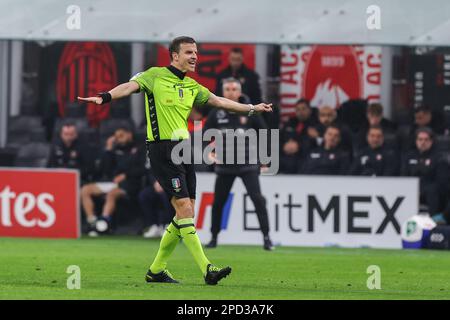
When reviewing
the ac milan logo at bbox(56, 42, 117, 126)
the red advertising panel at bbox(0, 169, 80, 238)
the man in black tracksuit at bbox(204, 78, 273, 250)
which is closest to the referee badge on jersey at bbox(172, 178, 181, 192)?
the man in black tracksuit at bbox(204, 78, 273, 250)

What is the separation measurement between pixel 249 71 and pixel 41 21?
3.48 m


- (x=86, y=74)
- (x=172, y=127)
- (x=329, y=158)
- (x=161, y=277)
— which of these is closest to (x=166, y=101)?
(x=172, y=127)

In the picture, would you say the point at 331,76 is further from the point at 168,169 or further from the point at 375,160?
the point at 168,169

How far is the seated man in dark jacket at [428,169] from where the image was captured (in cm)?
1982

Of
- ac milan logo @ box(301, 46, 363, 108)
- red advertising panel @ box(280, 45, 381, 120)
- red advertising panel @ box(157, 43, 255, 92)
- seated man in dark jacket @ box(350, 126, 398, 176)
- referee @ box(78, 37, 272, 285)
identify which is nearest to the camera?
referee @ box(78, 37, 272, 285)

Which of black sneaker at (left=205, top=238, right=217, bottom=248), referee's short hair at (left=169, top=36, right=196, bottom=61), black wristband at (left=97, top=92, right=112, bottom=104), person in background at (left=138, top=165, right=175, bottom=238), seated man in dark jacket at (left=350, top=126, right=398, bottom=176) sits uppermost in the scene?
referee's short hair at (left=169, top=36, right=196, bottom=61)

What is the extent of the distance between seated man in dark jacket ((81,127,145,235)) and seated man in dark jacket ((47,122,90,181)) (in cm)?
33

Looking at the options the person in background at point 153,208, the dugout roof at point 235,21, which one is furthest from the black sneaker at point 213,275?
the person in background at point 153,208

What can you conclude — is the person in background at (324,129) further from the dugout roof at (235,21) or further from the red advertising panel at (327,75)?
the dugout roof at (235,21)

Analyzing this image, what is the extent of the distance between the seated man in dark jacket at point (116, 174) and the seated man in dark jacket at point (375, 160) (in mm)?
3409

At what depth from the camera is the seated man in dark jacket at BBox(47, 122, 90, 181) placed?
70.8 feet

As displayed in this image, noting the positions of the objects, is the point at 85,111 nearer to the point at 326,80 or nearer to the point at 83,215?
the point at 83,215

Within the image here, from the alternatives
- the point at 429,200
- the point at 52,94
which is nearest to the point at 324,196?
the point at 429,200

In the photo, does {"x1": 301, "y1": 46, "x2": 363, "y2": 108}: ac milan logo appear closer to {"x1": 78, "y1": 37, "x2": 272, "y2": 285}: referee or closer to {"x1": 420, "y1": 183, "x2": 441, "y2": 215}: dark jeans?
{"x1": 420, "y1": 183, "x2": 441, "y2": 215}: dark jeans
